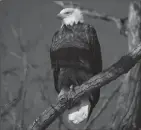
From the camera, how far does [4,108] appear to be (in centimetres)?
222

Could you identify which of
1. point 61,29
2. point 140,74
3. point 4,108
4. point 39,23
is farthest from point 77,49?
point 4,108

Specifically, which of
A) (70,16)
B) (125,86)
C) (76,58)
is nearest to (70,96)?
(76,58)

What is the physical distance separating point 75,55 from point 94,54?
131mm

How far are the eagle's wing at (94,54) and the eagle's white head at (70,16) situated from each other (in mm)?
96

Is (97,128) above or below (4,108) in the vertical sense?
below

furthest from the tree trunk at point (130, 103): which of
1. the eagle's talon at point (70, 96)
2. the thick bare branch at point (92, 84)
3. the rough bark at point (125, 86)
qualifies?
the eagle's talon at point (70, 96)

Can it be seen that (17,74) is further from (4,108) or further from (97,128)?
(97,128)

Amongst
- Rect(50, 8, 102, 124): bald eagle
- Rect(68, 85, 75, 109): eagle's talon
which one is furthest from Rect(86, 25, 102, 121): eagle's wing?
Rect(68, 85, 75, 109): eagle's talon

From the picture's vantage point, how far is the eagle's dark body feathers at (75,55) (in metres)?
2.20

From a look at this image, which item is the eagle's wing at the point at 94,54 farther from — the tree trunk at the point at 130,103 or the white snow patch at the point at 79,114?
the tree trunk at the point at 130,103

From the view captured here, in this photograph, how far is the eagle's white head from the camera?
2238 millimetres

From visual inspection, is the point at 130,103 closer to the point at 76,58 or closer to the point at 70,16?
the point at 76,58

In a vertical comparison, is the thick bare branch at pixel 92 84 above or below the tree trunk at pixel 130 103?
above

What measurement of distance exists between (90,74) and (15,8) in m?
0.69
